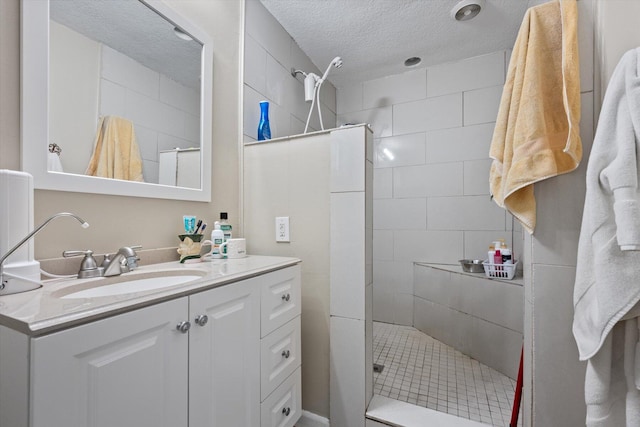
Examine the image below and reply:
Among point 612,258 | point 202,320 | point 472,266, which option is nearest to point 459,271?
point 472,266

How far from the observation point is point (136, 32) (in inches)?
41.6

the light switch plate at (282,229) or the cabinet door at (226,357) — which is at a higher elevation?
the light switch plate at (282,229)

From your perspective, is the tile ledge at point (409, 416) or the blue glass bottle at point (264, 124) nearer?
the tile ledge at point (409, 416)

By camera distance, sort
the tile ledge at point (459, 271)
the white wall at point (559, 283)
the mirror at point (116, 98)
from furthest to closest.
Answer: the tile ledge at point (459, 271), the white wall at point (559, 283), the mirror at point (116, 98)

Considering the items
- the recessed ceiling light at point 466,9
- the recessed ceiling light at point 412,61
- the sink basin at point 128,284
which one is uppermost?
the recessed ceiling light at point 412,61

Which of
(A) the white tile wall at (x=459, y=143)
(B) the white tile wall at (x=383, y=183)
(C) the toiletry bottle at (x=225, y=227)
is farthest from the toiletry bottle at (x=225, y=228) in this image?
(A) the white tile wall at (x=459, y=143)

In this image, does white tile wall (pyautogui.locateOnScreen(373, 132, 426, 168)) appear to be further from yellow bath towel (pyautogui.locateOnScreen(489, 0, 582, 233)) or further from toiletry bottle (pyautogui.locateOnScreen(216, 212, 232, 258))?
toiletry bottle (pyautogui.locateOnScreen(216, 212, 232, 258))

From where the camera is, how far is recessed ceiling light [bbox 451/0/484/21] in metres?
1.67

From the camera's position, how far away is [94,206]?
2.96 ft

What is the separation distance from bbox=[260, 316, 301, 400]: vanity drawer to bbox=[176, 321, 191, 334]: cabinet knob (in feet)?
1.15

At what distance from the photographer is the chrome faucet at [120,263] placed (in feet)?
2.80

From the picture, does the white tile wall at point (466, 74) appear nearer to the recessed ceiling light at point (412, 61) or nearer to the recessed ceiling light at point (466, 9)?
the recessed ceiling light at point (412, 61)

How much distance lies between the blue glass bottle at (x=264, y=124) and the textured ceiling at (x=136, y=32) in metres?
0.37

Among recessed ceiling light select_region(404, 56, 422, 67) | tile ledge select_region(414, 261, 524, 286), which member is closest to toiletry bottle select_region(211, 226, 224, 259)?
tile ledge select_region(414, 261, 524, 286)
